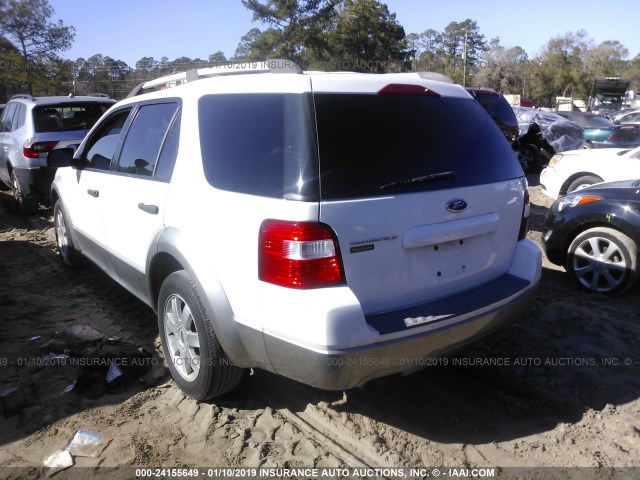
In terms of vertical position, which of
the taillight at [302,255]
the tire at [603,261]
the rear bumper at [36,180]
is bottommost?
the tire at [603,261]

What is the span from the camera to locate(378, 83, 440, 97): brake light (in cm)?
271

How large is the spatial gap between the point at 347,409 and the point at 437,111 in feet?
6.02

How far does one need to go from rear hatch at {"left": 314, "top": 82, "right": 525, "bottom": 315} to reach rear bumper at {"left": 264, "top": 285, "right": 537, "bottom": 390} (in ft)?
0.64

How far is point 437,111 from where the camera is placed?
2.91 metres

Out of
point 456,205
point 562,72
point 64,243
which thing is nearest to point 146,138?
point 456,205

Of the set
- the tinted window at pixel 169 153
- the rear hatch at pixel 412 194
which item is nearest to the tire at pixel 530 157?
the rear hatch at pixel 412 194

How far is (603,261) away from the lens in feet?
15.4

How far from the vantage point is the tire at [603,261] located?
14.8 feet

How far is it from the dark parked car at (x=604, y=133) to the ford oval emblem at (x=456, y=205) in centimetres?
1116

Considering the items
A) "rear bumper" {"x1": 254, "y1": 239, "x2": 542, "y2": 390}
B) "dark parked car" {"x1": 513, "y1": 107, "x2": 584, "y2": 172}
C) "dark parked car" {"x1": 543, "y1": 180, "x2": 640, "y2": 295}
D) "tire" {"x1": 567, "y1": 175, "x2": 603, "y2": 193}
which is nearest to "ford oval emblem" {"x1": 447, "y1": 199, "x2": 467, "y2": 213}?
"rear bumper" {"x1": 254, "y1": 239, "x2": 542, "y2": 390}

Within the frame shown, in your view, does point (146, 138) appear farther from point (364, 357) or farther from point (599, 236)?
point (599, 236)

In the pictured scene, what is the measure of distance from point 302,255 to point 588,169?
6764 millimetres

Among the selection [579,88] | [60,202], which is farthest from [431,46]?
[60,202]

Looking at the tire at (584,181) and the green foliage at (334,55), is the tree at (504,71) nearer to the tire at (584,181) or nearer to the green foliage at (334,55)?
the green foliage at (334,55)
